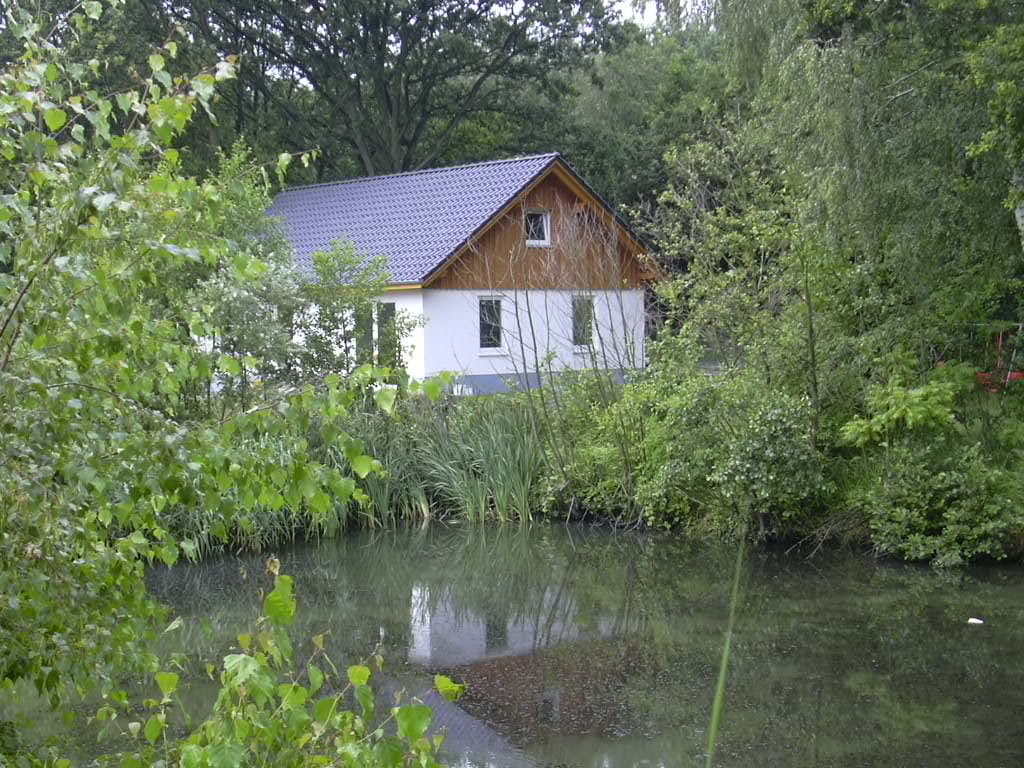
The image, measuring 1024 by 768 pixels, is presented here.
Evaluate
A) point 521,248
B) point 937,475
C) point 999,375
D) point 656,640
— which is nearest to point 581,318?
point 521,248

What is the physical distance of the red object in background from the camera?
41.0 ft

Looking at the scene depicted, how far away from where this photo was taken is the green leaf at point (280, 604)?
290cm

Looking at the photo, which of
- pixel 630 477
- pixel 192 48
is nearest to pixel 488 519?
pixel 630 477

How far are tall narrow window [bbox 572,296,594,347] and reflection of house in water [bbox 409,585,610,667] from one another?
4200 millimetres

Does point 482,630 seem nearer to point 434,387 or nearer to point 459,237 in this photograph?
point 434,387

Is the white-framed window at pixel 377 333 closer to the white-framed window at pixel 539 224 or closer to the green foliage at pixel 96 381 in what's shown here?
the white-framed window at pixel 539 224

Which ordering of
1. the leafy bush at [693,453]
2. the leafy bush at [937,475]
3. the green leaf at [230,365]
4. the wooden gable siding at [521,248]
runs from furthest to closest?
A: the wooden gable siding at [521,248] < the leafy bush at [693,453] < the leafy bush at [937,475] < the green leaf at [230,365]

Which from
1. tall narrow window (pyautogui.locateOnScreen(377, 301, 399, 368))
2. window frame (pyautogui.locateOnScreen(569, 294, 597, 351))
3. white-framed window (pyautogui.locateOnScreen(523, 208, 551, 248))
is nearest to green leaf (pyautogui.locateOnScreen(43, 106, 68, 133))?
window frame (pyautogui.locateOnScreen(569, 294, 597, 351))

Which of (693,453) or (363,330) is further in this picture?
(363,330)

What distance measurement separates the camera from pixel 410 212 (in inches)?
1038

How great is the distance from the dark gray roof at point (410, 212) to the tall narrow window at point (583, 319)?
28.7 ft

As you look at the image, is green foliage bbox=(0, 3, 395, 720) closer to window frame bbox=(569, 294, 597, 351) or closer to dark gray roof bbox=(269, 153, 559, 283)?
window frame bbox=(569, 294, 597, 351)

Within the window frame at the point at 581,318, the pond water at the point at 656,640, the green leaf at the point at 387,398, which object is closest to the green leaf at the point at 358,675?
the green leaf at the point at 387,398

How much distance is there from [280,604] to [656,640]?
269 inches
